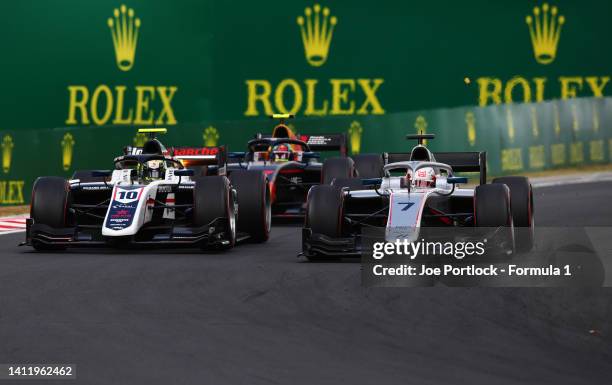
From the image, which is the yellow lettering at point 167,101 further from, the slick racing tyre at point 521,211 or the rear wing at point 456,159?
the slick racing tyre at point 521,211

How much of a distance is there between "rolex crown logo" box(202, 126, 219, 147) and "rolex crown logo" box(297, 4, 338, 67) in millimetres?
6902

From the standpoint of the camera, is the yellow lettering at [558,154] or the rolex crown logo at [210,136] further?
the yellow lettering at [558,154]

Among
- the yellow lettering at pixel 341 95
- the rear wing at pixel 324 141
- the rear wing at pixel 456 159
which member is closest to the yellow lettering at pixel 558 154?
the yellow lettering at pixel 341 95

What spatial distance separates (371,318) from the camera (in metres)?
10.1

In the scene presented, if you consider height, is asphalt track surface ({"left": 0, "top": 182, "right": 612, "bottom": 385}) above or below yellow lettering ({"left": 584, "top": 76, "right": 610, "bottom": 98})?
below

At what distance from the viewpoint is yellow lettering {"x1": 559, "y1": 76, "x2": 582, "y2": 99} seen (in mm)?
33656

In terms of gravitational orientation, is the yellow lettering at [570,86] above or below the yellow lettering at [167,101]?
above

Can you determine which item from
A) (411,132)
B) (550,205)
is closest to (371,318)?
(550,205)

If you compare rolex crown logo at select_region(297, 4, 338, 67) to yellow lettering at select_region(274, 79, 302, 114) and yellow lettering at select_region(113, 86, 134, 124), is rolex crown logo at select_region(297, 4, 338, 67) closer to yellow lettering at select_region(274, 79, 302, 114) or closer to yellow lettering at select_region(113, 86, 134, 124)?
yellow lettering at select_region(274, 79, 302, 114)

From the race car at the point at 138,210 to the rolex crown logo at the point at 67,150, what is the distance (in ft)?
21.1

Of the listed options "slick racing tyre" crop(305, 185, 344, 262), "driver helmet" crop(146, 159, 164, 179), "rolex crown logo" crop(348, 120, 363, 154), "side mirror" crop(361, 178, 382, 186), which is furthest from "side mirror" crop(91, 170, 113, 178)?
"rolex crown logo" crop(348, 120, 363, 154)

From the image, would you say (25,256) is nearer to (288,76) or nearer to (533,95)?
(288,76)

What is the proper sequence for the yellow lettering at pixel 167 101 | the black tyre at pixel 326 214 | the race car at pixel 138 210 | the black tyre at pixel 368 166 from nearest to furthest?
the black tyre at pixel 326 214 < the race car at pixel 138 210 < the black tyre at pixel 368 166 < the yellow lettering at pixel 167 101

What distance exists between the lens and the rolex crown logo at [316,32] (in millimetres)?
31641
